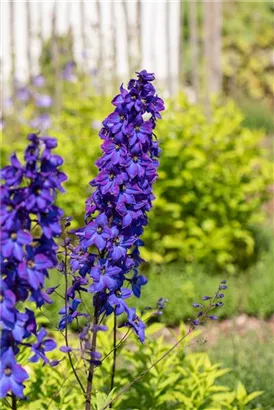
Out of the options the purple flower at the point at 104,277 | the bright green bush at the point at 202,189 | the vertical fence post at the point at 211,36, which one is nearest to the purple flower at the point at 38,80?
the bright green bush at the point at 202,189

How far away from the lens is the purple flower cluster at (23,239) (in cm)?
158

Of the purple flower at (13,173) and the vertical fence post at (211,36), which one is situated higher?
the vertical fence post at (211,36)

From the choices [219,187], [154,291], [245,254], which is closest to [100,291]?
[154,291]

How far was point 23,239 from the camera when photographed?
157 centimetres

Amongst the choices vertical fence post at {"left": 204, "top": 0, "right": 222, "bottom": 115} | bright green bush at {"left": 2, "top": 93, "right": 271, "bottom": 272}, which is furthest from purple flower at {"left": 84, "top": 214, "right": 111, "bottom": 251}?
vertical fence post at {"left": 204, "top": 0, "right": 222, "bottom": 115}

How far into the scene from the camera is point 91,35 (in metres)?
7.02

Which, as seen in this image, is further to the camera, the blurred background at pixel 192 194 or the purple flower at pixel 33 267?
the blurred background at pixel 192 194

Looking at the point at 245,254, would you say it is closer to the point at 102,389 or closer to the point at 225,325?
the point at 225,325

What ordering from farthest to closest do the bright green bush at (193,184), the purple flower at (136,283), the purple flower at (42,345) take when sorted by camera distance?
the bright green bush at (193,184) → the purple flower at (136,283) → the purple flower at (42,345)

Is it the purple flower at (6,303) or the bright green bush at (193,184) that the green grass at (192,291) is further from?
the purple flower at (6,303)

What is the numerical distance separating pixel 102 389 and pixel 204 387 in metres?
0.38

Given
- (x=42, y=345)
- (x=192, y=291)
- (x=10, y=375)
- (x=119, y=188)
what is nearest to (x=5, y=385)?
(x=10, y=375)

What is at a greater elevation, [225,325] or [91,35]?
[91,35]

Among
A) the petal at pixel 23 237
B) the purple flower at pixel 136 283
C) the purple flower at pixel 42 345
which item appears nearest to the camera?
the petal at pixel 23 237
